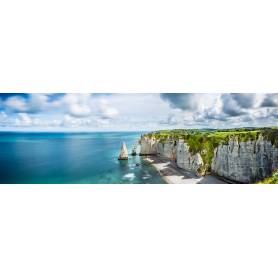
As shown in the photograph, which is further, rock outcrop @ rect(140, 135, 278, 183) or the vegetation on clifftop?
rock outcrop @ rect(140, 135, 278, 183)

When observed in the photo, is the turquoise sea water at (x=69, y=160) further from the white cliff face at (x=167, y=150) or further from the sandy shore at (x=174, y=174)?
the white cliff face at (x=167, y=150)

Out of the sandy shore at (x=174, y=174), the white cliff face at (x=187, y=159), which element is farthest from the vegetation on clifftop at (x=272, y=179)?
the white cliff face at (x=187, y=159)

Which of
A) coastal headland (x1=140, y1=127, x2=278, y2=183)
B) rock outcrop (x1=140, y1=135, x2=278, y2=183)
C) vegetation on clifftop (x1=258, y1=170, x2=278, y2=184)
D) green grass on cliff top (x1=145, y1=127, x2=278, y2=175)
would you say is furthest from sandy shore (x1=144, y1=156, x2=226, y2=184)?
vegetation on clifftop (x1=258, y1=170, x2=278, y2=184)

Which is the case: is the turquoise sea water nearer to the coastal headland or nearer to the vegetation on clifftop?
the coastal headland
